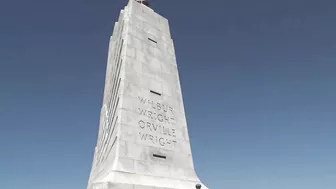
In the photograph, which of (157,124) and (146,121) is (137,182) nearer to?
(146,121)

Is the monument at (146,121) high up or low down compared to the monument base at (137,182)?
up

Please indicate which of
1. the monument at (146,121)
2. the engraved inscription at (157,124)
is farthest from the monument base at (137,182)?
the engraved inscription at (157,124)

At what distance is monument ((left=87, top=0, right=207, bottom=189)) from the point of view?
1038cm

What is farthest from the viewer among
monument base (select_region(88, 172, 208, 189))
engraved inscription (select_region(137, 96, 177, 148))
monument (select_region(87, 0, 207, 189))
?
engraved inscription (select_region(137, 96, 177, 148))

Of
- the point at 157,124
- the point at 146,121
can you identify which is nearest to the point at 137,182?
the point at 146,121

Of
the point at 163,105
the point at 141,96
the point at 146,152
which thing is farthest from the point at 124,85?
the point at 146,152

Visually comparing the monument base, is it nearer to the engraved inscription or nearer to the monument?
the monument

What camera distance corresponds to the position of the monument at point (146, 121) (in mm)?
10383

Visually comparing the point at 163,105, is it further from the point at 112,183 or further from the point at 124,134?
the point at 112,183

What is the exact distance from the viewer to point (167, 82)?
14188 millimetres

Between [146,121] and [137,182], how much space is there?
299cm

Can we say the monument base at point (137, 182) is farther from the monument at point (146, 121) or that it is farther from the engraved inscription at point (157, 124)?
the engraved inscription at point (157, 124)

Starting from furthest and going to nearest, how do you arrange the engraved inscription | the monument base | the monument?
the engraved inscription
the monument
the monument base

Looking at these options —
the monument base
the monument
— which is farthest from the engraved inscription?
the monument base
